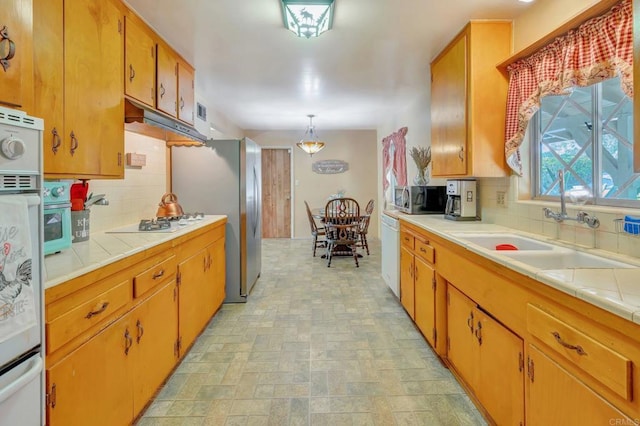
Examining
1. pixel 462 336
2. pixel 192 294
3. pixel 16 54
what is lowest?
pixel 462 336

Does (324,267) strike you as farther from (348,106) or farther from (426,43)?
(426,43)

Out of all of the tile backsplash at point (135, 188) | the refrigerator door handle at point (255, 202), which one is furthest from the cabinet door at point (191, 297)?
the refrigerator door handle at point (255, 202)

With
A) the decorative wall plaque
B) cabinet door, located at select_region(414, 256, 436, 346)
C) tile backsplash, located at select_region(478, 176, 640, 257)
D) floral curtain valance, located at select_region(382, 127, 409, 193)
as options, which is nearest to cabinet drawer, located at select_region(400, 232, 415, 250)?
cabinet door, located at select_region(414, 256, 436, 346)

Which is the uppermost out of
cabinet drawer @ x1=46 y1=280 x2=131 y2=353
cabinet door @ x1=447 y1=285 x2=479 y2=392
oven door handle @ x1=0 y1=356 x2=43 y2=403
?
cabinet drawer @ x1=46 y1=280 x2=131 y2=353

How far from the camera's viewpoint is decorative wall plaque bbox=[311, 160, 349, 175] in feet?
23.7

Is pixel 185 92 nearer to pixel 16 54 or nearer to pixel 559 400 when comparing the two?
pixel 16 54

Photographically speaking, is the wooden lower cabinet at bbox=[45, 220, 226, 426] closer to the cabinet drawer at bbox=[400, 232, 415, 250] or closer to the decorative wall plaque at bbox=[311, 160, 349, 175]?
the cabinet drawer at bbox=[400, 232, 415, 250]

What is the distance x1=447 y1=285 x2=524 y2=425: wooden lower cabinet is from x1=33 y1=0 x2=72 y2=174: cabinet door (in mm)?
2063

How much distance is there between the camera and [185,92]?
9.72ft


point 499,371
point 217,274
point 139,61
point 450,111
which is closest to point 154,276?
point 217,274

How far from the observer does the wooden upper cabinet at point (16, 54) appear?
1.02 metres

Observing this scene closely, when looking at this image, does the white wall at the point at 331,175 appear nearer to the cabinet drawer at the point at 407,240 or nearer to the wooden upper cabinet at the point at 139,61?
the cabinet drawer at the point at 407,240

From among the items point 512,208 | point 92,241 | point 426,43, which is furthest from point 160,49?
point 512,208

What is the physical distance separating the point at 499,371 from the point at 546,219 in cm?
97
